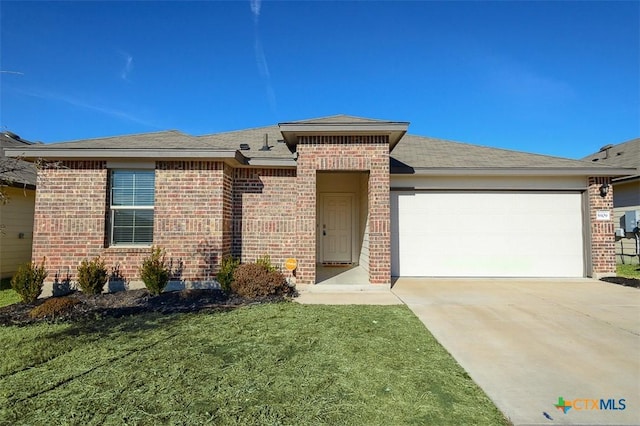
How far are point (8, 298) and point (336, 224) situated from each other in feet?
27.3

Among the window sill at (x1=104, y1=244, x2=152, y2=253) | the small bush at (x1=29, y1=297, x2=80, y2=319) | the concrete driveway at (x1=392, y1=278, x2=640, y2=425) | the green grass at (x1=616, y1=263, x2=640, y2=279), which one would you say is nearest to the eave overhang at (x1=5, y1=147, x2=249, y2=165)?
the window sill at (x1=104, y1=244, x2=152, y2=253)

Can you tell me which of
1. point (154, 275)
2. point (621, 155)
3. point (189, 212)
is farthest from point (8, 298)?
point (621, 155)

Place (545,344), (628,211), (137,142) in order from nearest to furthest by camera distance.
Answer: (545,344) < (137,142) < (628,211)

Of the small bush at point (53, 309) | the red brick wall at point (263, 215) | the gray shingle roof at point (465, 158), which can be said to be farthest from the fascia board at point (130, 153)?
the gray shingle roof at point (465, 158)

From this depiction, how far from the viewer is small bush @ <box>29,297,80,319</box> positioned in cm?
504

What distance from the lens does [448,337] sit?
4.17 metres

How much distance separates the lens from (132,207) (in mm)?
7219

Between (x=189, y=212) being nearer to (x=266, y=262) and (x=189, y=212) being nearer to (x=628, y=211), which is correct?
(x=266, y=262)

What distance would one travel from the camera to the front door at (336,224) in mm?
10711

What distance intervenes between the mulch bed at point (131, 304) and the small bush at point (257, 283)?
19 centimetres

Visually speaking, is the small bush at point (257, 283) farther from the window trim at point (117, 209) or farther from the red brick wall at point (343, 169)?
the window trim at point (117, 209)

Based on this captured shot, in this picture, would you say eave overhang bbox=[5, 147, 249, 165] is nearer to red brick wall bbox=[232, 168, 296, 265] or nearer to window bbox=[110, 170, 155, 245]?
window bbox=[110, 170, 155, 245]

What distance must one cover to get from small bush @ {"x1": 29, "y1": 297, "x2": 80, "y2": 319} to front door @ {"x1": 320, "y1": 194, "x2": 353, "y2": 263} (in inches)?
273

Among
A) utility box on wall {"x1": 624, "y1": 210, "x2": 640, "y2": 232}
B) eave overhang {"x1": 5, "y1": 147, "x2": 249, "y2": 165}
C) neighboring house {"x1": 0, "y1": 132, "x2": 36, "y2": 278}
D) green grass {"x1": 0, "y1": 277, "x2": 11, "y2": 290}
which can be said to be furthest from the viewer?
utility box on wall {"x1": 624, "y1": 210, "x2": 640, "y2": 232}
